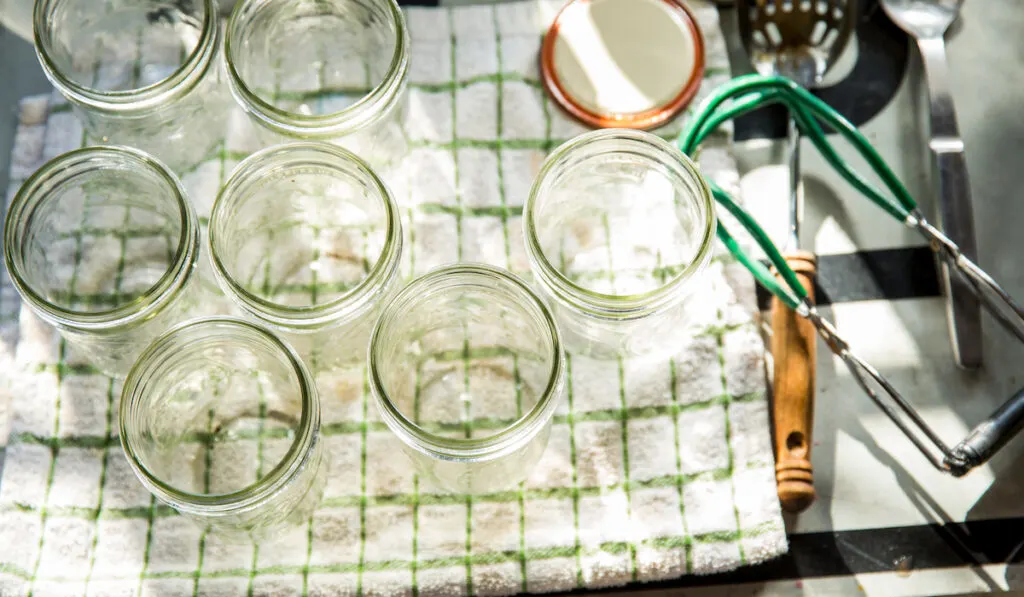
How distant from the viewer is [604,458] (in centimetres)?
55

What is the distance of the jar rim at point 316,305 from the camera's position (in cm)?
48

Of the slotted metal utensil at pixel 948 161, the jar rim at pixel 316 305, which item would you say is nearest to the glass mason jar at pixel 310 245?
the jar rim at pixel 316 305

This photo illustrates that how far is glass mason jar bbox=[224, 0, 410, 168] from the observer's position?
0.52m

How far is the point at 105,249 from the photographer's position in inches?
22.6

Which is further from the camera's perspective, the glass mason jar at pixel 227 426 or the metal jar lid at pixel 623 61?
the metal jar lid at pixel 623 61

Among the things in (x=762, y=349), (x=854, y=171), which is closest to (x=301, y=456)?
(x=762, y=349)

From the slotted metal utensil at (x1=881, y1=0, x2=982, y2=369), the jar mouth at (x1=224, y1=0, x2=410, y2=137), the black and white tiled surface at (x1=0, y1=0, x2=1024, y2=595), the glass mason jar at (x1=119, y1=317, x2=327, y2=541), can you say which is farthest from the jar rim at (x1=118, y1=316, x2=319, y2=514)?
the slotted metal utensil at (x1=881, y1=0, x2=982, y2=369)

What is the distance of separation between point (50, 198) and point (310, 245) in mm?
145

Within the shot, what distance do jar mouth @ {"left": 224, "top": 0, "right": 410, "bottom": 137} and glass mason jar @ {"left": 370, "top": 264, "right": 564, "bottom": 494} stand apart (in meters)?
0.10

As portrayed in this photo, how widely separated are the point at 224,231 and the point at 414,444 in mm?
157

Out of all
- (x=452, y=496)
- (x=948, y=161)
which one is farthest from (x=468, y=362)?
(x=948, y=161)

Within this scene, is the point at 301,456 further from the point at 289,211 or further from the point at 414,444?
the point at 289,211

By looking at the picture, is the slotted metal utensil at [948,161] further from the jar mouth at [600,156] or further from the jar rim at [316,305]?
the jar rim at [316,305]

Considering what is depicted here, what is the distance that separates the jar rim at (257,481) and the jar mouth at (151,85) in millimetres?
128
